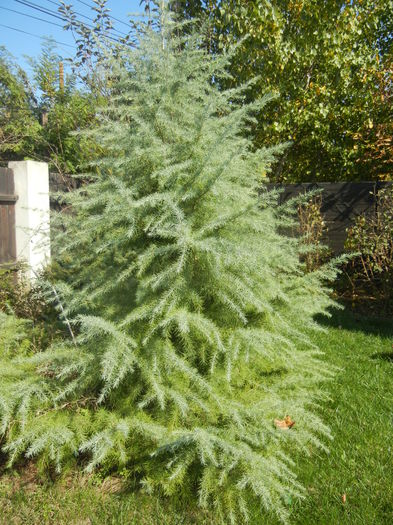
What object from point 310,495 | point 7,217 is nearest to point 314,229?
point 7,217

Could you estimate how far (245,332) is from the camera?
2.58 metres

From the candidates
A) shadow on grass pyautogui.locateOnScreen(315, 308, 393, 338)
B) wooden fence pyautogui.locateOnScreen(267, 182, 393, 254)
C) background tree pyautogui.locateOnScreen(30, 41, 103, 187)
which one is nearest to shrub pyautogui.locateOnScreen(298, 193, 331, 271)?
wooden fence pyautogui.locateOnScreen(267, 182, 393, 254)

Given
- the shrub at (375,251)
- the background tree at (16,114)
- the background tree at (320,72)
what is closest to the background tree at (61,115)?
the background tree at (16,114)

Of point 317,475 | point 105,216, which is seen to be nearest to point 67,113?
point 105,216

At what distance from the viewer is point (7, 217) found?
17.4 feet

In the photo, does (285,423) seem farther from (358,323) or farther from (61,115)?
(61,115)

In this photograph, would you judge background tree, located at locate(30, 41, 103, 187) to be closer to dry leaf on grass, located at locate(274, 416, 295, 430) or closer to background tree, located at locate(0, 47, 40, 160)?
background tree, located at locate(0, 47, 40, 160)

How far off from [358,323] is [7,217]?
15.8 ft

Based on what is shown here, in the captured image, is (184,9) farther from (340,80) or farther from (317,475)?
(317,475)

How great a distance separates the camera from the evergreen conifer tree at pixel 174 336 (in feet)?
7.70

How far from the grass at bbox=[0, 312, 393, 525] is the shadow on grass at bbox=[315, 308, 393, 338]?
2.39 m

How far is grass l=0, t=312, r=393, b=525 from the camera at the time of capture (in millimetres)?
2289

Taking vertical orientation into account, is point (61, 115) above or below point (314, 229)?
above

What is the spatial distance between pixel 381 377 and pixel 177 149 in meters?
2.81
